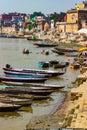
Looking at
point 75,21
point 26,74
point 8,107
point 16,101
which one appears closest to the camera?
point 8,107

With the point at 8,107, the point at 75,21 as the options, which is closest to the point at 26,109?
the point at 8,107

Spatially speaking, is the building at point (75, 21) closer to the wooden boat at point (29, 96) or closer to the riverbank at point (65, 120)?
the wooden boat at point (29, 96)

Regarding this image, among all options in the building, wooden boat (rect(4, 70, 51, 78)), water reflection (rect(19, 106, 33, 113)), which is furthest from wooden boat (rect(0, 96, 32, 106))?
the building

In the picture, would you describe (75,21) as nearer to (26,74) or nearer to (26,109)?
(26,74)

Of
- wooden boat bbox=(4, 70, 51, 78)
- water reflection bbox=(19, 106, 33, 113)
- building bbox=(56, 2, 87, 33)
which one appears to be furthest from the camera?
building bbox=(56, 2, 87, 33)

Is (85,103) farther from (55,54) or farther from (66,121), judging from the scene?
(55,54)

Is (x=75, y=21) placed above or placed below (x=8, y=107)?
below

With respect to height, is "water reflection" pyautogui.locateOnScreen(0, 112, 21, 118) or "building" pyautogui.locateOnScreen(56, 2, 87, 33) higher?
"water reflection" pyautogui.locateOnScreen(0, 112, 21, 118)

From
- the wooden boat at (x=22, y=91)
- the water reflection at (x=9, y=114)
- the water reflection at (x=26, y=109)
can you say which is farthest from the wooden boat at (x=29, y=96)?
the water reflection at (x=9, y=114)

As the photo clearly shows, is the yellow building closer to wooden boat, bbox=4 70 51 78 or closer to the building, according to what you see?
the building

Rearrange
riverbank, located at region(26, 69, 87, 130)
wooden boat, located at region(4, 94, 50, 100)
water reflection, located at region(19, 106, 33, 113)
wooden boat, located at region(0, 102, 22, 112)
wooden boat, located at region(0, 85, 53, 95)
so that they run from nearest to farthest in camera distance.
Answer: riverbank, located at region(26, 69, 87, 130)
wooden boat, located at region(0, 102, 22, 112)
water reflection, located at region(19, 106, 33, 113)
wooden boat, located at region(4, 94, 50, 100)
wooden boat, located at region(0, 85, 53, 95)

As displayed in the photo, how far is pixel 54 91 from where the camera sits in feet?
82.1

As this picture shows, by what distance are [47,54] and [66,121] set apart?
1635 inches

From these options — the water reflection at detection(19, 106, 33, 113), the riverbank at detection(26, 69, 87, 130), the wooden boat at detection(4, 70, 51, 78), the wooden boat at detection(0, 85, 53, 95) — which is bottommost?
the wooden boat at detection(4, 70, 51, 78)
